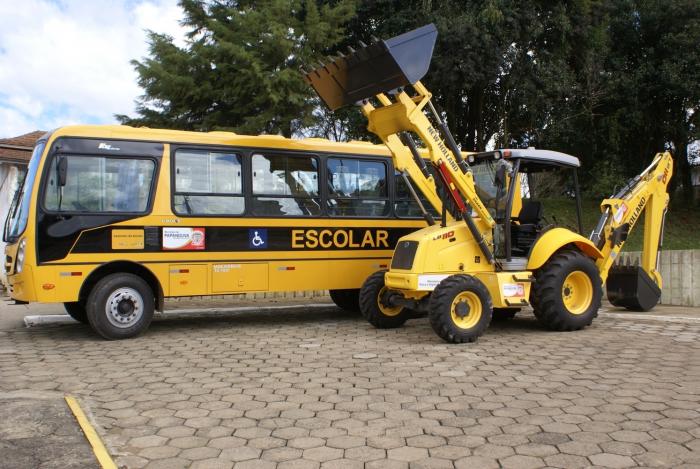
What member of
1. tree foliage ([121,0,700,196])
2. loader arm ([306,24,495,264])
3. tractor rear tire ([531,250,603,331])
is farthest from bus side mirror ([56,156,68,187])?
tree foliage ([121,0,700,196])

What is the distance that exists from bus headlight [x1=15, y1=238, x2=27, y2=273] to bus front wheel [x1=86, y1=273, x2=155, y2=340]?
0.97 m

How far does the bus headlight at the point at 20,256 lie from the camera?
850 cm

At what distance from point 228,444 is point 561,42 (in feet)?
61.6

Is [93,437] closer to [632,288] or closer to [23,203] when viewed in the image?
[23,203]

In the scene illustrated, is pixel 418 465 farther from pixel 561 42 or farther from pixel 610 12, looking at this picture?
pixel 610 12

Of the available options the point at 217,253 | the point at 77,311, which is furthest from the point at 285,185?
the point at 77,311

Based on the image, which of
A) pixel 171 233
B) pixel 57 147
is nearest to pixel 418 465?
pixel 171 233

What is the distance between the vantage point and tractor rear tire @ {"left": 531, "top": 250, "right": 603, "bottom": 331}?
8711 mm

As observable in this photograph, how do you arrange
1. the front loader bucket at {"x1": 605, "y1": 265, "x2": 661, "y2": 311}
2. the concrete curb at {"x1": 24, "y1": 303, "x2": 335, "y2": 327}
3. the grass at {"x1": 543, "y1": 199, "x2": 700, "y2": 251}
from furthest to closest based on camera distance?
the grass at {"x1": 543, "y1": 199, "x2": 700, "y2": 251}, the front loader bucket at {"x1": 605, "y1": 265, "x2": 661, "y2": 311}, the concrete curb at {"x1": 24, "y1": 303, "x2": 335, "y2": 327}

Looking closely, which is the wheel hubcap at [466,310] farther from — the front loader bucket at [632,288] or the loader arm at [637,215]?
the front loader bucket at [632,288]

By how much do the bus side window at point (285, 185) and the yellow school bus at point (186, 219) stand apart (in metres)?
0.02

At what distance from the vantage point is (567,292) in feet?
30.1

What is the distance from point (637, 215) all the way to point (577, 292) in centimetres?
231

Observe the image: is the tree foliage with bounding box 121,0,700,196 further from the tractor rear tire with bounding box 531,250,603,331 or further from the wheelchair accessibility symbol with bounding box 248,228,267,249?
the tractor rear tire with bounding box 531,250,603,331
